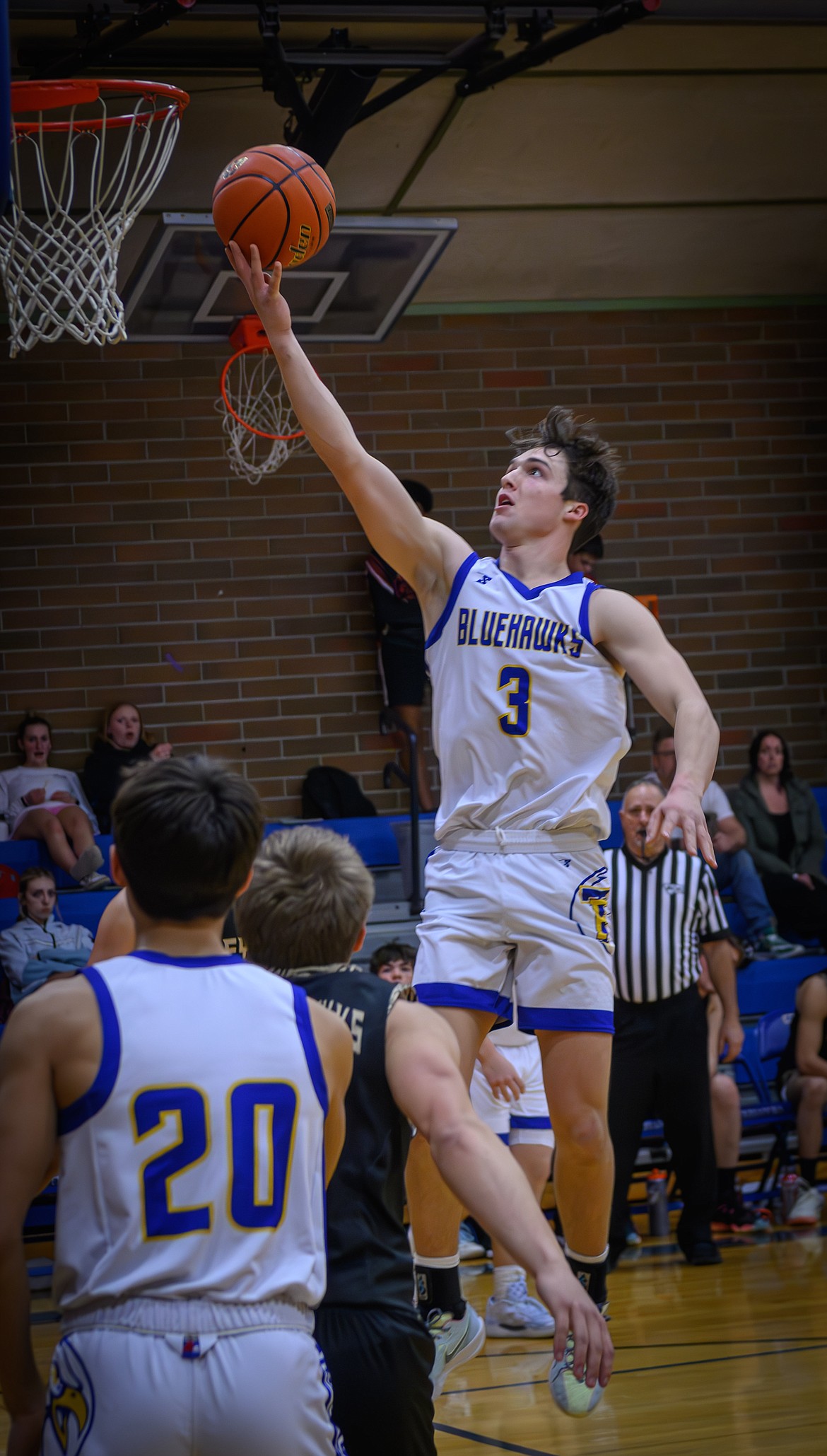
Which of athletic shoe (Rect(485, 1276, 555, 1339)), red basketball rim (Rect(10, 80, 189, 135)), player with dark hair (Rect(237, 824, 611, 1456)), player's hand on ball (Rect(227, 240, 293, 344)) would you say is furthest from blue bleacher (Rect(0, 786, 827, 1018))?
player with dark hair (Rect(237, 824, 611, 1456))

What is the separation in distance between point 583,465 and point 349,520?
22.3 feet

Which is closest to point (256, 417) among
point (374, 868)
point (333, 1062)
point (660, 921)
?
point (374, 868)

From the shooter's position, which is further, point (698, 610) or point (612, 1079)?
Answer: point (698, 610)

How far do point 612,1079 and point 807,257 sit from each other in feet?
24.2

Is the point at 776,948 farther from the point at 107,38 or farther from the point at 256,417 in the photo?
the point at 107,38

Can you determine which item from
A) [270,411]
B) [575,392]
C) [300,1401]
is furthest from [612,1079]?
[575,392]

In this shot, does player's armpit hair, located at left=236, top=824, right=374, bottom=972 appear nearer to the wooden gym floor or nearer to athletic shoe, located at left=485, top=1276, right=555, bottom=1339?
the wooden gym floor

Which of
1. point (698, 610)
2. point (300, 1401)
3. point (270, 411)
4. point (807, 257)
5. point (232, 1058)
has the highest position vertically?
point (807, 257)

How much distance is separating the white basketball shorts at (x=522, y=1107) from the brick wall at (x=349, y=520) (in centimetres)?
436

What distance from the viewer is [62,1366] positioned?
6.16ft

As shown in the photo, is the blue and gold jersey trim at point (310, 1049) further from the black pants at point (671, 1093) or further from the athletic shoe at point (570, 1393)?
the black pants at point (671, 1093)

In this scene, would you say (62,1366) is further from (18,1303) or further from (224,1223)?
(224,1223)

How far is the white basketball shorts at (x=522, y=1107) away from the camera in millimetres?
5969

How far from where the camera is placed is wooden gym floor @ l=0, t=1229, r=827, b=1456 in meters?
4.20
